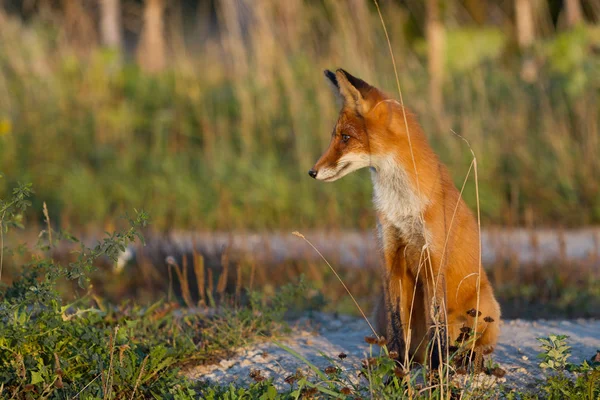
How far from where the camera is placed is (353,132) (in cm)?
456

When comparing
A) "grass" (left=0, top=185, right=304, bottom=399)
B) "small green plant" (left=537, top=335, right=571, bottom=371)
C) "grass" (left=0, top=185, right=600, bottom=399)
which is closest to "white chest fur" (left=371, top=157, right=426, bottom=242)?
"grass" (left=0, top=185, right=600, bottom=399)

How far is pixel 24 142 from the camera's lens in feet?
36.0

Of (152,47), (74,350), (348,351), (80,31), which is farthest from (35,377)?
(152,47)

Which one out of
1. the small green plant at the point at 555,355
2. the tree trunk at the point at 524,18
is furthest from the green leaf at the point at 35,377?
the tree trunk at the point at 524,18

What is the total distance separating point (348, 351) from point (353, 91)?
1580mm

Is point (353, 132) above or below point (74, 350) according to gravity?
above

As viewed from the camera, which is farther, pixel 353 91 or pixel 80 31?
pixel 80 31

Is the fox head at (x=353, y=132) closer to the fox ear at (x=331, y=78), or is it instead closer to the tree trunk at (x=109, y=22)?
the fox ear at (x=331, y=78)

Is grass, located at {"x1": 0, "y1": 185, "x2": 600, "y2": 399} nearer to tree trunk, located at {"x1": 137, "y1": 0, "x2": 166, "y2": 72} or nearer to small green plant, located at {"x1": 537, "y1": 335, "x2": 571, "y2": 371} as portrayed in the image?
small green plant, located at {"x1": 537, "y1": 335, "x2": 571, "y2": 371}

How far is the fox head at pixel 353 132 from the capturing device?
450 centimetres

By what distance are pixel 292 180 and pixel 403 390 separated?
6.78 meters

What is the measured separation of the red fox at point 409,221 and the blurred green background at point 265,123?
4.47 m

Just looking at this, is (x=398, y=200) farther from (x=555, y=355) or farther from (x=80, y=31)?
(x=80, y=31)

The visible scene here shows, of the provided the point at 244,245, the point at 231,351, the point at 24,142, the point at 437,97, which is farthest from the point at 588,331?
the point at 24,142
